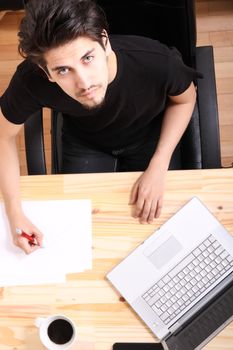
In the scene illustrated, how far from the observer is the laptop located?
92 cm

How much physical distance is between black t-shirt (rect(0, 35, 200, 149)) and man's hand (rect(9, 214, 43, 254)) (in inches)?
10.2

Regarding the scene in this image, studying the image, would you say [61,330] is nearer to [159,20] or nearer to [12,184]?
[12,184]

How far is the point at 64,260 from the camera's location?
101 centimetres

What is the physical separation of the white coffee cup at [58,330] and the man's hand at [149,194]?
281 millimetres

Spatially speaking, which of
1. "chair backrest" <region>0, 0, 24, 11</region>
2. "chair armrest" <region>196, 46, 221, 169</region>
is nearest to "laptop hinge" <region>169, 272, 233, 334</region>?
"chair armrest" <region>196, 46, 221, 169</region>

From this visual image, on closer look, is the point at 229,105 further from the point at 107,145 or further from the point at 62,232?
the point at 62,232

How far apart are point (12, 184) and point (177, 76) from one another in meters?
0.48

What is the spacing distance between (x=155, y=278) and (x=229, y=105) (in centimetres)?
112

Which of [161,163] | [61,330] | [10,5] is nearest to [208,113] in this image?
[161,163]

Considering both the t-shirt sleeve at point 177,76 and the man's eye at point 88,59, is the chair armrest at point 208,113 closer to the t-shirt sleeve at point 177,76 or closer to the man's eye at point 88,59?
the t-shirt sleeve at point 177,76

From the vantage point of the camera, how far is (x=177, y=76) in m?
1.04

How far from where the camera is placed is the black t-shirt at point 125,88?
1026 mm

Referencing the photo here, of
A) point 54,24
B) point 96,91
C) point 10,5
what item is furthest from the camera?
point 10,5

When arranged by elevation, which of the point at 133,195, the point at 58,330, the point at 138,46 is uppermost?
the point at 138,46
